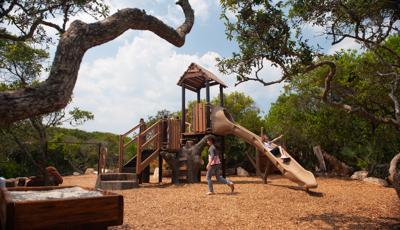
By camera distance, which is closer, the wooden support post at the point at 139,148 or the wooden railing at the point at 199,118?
the wooden support post at the point at 139,148

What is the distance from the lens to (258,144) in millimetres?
12172

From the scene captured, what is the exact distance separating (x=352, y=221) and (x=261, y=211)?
1.74 m

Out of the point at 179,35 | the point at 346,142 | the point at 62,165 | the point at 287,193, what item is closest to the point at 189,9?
the point at 179,35

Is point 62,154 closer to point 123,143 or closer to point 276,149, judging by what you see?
point 123,143

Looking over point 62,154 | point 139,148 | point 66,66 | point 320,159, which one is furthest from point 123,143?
point 62,154

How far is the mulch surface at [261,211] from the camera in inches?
223

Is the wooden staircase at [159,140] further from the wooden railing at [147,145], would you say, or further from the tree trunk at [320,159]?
the tree trunk at [320,159]

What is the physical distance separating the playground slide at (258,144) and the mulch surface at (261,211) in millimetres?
471

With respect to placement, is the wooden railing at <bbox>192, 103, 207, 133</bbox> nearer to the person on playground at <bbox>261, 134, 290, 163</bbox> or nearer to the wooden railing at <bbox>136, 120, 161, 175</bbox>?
the wooden railing at <bbox>136, 120, 161, 175</bbox>

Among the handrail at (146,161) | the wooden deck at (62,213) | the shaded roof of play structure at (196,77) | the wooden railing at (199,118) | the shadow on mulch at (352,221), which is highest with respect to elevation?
the shaded roof of play structure at (196,77)

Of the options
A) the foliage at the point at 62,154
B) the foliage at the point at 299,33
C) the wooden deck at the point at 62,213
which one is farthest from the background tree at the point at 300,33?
the foliage at the point at 62,154

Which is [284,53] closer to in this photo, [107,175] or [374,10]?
[374,10]

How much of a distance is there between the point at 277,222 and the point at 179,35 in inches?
158

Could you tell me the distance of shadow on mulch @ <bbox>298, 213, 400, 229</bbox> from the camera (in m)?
5.65
